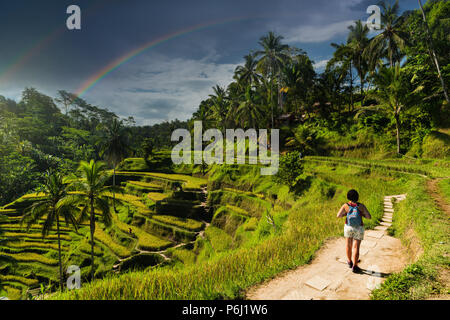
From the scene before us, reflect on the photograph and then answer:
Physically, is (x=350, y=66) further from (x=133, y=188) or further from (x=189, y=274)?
(x=133, y=188)

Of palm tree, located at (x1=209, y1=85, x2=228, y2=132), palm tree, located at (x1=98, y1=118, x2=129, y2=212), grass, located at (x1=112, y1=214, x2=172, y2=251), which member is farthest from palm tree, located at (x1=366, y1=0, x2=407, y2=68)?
palm tree, located at (x1=98, y1=118, x2=129, y2=212)

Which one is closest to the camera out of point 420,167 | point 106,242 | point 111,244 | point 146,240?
point 420,167

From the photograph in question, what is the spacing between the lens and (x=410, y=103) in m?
17.5

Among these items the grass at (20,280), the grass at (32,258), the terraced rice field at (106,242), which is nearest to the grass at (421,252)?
the terraced rice field at (106,242)

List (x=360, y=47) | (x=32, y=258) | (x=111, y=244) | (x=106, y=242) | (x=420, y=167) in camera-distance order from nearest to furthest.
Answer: (x=420, y=167) → (x=32, y=258) → (x=111, y=244) → (x=106, y=242) → (x=360, y=47)

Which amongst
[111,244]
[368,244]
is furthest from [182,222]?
[368,244]

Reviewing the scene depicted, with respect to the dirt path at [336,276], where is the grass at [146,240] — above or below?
below

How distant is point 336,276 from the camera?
421 cm

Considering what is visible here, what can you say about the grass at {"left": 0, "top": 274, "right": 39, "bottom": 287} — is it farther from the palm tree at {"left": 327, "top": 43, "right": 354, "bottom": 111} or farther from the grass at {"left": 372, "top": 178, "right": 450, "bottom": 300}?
the palm tree at {"left": 327, "top": 43, "right": 354, "bottom": 111}

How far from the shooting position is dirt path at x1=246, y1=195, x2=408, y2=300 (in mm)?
3697

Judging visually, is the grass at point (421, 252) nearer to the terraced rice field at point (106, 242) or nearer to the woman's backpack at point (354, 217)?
the woman's backpack at point (354, 217)

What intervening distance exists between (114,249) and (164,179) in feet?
56.3

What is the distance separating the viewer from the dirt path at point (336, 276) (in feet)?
12.1

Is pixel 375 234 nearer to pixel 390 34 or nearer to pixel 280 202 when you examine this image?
pixel 280 202
